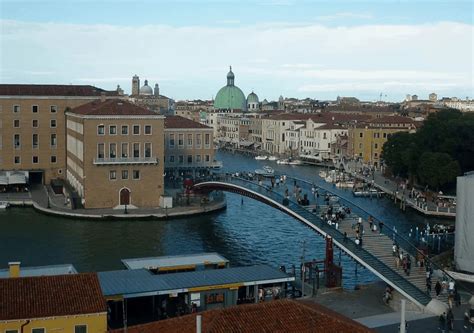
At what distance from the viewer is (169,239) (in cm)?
2611

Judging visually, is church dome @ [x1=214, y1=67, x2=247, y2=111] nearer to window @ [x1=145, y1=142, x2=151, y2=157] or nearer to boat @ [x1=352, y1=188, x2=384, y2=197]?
boat @ [x1=352, y1=188, x2=384, y2=197]

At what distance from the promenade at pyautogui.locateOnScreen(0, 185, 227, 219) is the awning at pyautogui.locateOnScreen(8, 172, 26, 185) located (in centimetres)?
105

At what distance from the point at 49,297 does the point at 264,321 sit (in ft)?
12.4

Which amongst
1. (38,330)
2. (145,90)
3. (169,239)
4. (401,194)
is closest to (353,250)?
(38,330)

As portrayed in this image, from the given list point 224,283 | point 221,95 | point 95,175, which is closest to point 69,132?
point 95,175

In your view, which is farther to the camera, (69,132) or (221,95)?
(221,95)

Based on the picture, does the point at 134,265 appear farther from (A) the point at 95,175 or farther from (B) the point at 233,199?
(B) the point at 233,199

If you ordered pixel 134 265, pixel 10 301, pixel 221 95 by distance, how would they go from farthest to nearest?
pixel 221 95
pixel 134 265
pixel 10 301

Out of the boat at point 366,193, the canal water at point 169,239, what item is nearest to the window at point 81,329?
the canal water at point 169,239

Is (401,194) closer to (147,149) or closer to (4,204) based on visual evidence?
(147,149)

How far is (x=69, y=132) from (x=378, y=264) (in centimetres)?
2293

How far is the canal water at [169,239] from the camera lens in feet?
74.4

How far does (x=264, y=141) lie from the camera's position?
7769 centimetres

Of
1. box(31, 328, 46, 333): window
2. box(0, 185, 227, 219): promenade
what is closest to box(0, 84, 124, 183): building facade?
box(0, 185, 227, 219): promenade
